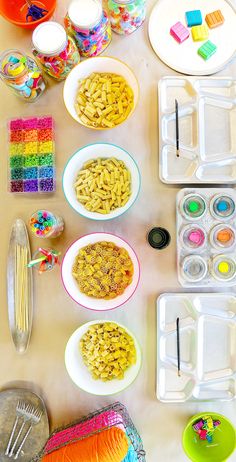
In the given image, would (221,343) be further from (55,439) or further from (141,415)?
(55,439)

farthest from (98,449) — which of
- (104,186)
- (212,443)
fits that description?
(104,186)

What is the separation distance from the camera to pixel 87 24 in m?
1.03

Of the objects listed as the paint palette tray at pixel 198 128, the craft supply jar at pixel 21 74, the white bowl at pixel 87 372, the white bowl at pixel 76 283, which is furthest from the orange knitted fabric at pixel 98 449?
the craft supply jar at pixel 21 74

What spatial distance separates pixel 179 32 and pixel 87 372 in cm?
91

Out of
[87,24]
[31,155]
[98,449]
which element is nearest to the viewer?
[98,449]

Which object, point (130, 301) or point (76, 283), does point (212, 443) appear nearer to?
point (130, 301)

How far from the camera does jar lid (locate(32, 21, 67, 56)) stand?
40.3 inches

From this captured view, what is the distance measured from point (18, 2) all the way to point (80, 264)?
0.72 m

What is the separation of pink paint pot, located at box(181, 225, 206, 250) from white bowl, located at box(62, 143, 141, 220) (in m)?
0.16

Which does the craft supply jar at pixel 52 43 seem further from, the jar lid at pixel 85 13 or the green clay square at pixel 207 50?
the green clay square at pixel 207 50

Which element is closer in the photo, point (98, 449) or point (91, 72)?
point (98, 449)

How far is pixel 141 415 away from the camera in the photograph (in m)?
1.12

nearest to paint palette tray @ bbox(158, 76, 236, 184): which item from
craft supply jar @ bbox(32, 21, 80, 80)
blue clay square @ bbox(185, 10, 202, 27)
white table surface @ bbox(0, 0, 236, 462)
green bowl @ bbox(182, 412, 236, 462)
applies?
white table surface @ bbox(0, 0, 236, 462)

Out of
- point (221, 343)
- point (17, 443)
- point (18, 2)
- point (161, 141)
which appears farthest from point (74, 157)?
point (17, 443)
